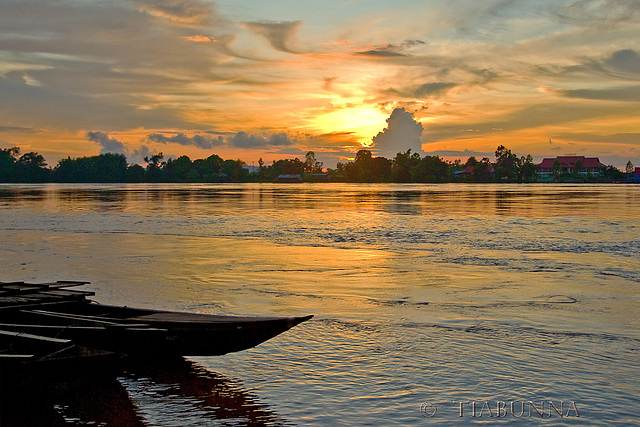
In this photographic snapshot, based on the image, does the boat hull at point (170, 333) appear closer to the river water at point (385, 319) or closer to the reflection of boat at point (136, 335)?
the reflection of boat at point (136, 335)

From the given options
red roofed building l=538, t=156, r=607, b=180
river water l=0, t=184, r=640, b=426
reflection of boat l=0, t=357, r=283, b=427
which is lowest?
reflection of boat l=0, t=357, r=283, b=427

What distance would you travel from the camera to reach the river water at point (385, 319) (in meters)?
6.65

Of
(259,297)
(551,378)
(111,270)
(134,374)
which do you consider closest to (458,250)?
(259,297)

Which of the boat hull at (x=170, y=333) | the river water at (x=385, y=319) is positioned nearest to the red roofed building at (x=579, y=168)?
the river water at (x=385, y=319)

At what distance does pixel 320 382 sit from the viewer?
24.0 ft

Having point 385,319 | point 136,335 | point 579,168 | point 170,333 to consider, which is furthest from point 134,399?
point 579,168

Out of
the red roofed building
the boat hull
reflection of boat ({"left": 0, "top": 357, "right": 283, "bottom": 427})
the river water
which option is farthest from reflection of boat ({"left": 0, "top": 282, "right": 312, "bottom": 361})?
the red roofed building

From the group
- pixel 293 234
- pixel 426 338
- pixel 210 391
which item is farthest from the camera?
pixel 293 234

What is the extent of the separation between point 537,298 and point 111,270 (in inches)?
430

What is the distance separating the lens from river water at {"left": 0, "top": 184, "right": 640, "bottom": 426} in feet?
21.8

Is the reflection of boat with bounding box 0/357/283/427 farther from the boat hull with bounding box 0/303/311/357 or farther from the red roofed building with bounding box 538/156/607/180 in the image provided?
the red roofed building with bounding box 538/156/607/180

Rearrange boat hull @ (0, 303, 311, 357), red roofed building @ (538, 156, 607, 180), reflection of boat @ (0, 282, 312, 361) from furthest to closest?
red roofed building @ (538, 156, 607, 180), boat hull @ (0, 303, 311, 357), reflection of boat @ (0, 282, 312, 361)

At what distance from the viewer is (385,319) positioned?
10.3 meters

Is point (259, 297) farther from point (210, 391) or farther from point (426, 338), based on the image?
point (210, 391)
